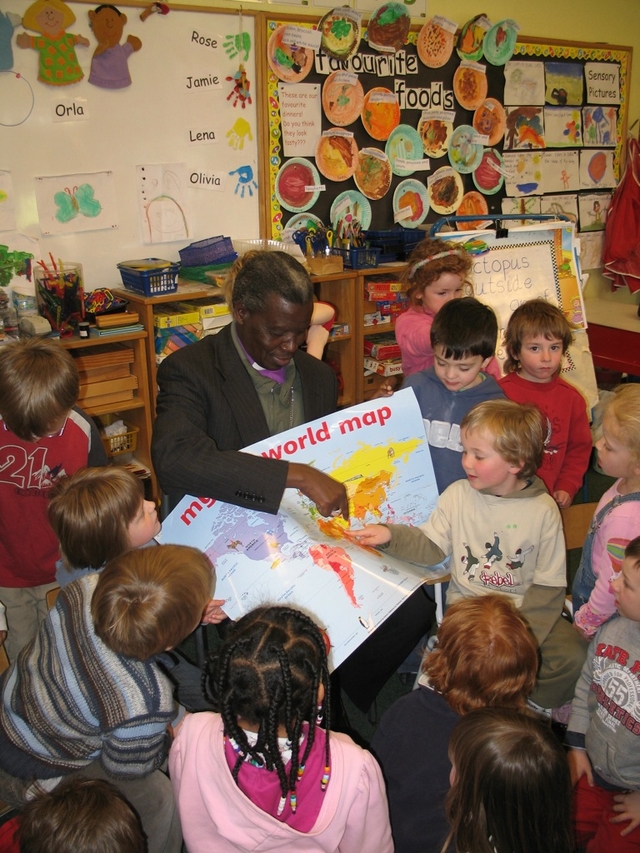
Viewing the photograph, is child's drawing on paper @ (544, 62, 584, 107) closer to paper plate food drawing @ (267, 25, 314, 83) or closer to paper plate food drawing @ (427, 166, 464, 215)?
paper plate food drawing @ (427, 166, 464, 215)

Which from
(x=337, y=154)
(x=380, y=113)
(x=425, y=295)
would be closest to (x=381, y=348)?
(x=337, y=154)

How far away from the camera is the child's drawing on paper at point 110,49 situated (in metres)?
3.17

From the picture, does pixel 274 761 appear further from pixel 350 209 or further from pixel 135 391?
pixel 350 209

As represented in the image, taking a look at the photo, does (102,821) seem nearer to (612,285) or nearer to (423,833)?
(423,833)

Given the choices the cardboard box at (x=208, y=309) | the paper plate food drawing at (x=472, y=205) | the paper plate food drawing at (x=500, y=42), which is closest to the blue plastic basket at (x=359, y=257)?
the cardboard box at (x=208, y=309)

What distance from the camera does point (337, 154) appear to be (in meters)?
4.13

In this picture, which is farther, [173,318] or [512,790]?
[173,318]

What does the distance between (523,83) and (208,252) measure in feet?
8.53

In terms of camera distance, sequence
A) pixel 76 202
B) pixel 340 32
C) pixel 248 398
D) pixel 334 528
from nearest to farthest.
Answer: pixel 334 528 → pixel 248 398 → pixel 76 202 → pixel 340 32

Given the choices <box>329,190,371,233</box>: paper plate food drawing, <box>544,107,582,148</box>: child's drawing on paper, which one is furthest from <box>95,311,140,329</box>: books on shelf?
<box>544,107,582,148</box>: child's drawing on paper

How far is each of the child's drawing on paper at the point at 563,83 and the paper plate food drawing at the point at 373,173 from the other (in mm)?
1456

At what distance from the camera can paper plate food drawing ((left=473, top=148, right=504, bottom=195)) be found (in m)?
4.70

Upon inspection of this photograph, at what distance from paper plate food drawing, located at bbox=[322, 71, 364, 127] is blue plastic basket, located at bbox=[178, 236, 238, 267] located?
1.01m

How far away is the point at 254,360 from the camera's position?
2.09 m
